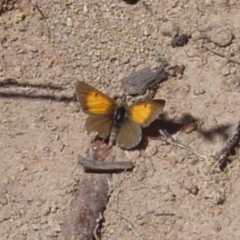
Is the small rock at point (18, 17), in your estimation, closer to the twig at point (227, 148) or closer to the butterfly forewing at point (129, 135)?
the butterfly forewing at point (129, 135)

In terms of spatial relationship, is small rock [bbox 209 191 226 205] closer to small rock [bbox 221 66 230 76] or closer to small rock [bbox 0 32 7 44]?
small rock [bbox 221 66 230 76]

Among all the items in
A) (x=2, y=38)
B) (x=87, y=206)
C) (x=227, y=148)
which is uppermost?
(x=2, y=38)

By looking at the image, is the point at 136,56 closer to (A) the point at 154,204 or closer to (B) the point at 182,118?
(B) the point at 182,118

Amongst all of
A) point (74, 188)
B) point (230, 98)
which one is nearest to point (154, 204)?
point (74, 188)

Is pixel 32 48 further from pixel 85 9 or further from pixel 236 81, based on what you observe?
pixel 236 81

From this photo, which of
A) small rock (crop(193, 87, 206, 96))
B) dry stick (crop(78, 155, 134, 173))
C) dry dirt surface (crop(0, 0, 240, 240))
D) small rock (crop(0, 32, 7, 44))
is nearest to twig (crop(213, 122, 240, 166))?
dry dirt surface (crop(0, 0, 240, 240))

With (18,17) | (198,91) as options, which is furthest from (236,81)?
(18,17)
